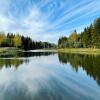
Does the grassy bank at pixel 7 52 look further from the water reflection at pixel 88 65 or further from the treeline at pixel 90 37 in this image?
the treeline at pixel 90 37

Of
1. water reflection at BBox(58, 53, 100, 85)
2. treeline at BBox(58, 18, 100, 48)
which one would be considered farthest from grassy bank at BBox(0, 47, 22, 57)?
treeline at BBox(58, 18, 100, 48)

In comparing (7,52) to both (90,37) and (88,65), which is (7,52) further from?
(88,65)

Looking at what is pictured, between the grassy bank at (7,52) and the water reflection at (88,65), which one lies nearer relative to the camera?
the water reflection at (88,65)

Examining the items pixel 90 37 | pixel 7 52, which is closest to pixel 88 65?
pixel 7 52

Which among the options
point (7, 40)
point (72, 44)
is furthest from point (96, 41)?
point (7, 40)

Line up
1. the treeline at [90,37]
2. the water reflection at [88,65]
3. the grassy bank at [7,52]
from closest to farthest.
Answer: the water reflection at [88,65], the grassy bank at [7,52], the treeline at [90,37]

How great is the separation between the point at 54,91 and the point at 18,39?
128480 millimetres

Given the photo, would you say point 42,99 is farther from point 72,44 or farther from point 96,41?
point 72,44

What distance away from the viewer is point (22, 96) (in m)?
14.4

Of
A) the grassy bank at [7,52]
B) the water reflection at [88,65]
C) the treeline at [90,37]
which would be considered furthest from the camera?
the treeline at [90,37]

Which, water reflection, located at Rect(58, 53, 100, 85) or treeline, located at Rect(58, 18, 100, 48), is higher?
treeline, located at Rect(58, 18, 100, 48)

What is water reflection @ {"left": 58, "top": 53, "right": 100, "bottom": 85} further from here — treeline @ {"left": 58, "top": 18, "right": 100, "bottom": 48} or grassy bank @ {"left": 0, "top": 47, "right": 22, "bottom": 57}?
treeline @ {"left": 58, "top": 18, "right": 100, "bottom": 48}

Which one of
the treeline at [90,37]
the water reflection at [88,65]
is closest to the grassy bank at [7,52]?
the water reflection at [88,65]

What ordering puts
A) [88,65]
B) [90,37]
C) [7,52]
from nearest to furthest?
[88,65], [7,52], [90,37]
